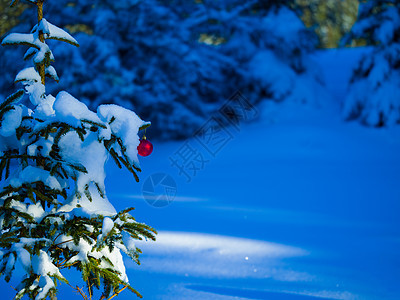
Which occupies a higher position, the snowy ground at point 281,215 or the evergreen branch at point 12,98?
the snowy ground at point 281,215

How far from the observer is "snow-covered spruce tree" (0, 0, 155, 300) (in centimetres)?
189

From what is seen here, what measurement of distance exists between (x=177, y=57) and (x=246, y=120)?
1.97 metres

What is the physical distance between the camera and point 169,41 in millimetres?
8578

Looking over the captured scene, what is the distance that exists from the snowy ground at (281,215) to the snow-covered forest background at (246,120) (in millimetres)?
27

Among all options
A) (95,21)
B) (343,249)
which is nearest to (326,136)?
(343,249)

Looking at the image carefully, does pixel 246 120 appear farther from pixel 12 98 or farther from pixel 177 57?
pixel 12 98

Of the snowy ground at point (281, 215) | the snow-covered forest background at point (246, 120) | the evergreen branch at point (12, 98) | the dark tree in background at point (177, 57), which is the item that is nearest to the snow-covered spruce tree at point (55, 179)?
the evergreen branch at point (12, 98)

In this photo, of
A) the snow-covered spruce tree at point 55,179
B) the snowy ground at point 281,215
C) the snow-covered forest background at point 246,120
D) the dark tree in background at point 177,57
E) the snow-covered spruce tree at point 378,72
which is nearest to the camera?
the snow-covered spruce tree at point 55,179

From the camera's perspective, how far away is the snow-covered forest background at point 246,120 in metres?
4.74

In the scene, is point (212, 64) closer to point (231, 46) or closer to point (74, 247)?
point (231, 46)

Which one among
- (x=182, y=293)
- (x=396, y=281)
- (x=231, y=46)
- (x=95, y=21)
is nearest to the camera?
(x=182, y=293)

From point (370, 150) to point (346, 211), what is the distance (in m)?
2.80

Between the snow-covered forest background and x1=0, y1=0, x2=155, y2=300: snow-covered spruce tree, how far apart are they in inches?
76.9

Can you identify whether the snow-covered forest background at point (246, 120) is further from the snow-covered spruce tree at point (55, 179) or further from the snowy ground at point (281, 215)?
the snow-covered spruce tree at point (55, 179)
